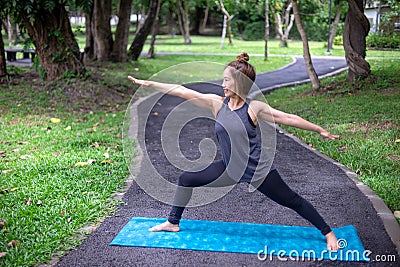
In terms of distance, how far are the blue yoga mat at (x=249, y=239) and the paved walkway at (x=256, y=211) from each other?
77mm

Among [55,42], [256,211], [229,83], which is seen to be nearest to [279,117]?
[229,83]

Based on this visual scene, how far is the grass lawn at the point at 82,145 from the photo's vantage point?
4.51 metres

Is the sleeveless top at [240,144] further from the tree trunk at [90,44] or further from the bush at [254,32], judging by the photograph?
the bush at [254,32]

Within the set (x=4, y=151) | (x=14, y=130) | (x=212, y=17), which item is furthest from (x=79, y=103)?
(x=212, y=17)

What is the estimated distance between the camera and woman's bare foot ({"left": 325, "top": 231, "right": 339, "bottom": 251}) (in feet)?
13.1

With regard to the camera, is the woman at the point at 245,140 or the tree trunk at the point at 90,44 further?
the tree trunk at the point at 90,44

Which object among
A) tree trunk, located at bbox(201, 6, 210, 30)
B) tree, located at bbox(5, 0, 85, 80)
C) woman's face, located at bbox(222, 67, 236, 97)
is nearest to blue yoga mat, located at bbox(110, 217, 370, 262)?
woman's face, located at bbox(222, 67, 236, 97)

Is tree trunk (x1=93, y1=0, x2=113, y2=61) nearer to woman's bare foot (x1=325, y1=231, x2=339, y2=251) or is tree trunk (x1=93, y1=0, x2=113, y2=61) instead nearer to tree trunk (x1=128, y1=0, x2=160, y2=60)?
tree trunk (x1=128, y1=0, x2=160, y2=60)

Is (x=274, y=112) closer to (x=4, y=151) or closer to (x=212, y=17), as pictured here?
(x=4, y=151)

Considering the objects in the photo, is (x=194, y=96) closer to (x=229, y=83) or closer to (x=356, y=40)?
(x=229, y=83)

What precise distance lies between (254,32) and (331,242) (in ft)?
150

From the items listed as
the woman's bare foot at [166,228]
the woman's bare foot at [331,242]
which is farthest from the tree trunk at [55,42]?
the woman's bare foot at [331,242]

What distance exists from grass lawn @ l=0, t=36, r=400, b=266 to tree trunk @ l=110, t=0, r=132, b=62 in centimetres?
439

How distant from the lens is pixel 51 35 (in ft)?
38.0
